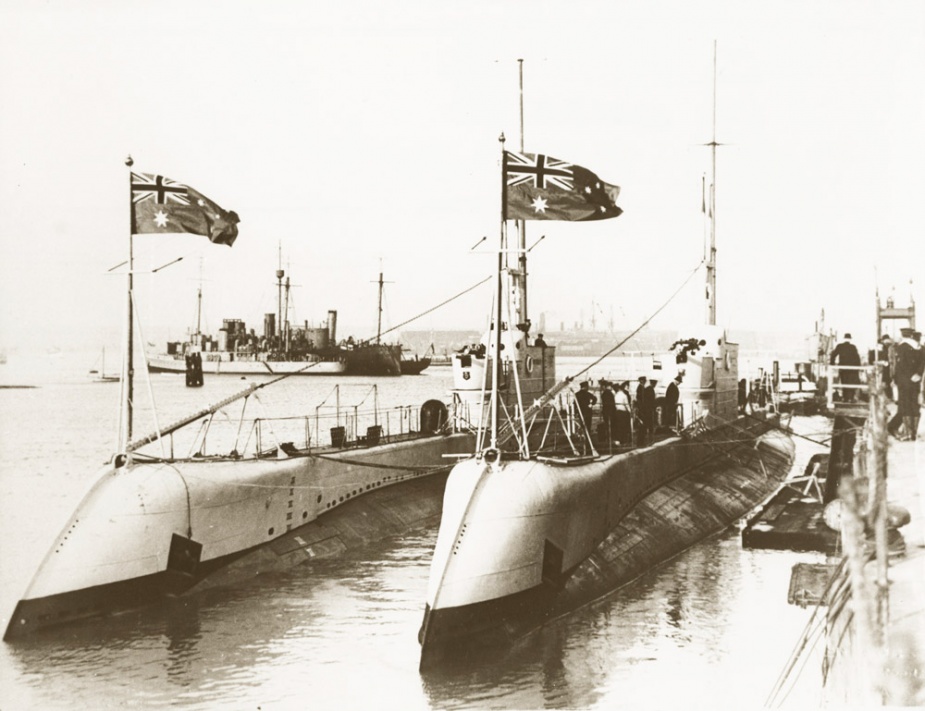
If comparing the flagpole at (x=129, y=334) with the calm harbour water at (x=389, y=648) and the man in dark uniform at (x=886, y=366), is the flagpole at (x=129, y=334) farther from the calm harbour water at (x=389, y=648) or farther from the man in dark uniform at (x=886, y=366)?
the man in dark uniform at (x=886, y=366)

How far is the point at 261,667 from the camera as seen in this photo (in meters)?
11.9

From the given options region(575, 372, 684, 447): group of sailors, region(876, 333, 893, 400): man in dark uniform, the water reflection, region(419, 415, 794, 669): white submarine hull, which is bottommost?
the water reflection

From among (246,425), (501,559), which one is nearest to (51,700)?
(501,559)

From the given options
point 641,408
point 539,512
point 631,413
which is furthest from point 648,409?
point 539,512

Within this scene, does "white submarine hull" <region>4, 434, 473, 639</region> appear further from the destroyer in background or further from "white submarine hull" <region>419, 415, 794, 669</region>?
the destroyer in background

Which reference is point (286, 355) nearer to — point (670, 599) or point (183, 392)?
point (183, 392)

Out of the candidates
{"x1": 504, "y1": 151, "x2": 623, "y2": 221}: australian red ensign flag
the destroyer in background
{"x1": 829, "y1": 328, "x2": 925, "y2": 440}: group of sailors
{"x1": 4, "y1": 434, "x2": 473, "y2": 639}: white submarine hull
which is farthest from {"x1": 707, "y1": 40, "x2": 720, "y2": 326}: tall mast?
the destroyer in background

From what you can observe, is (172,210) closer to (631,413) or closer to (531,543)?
(531,543)

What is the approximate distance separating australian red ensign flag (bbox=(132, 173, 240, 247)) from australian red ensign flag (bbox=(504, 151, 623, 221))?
439 centimetres

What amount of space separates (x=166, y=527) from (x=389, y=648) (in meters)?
3.82

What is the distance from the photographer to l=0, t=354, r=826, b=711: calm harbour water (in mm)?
10906

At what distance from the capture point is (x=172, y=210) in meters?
14.1

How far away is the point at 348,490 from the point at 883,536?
545 inches

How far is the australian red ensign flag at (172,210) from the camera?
14.1 meters
